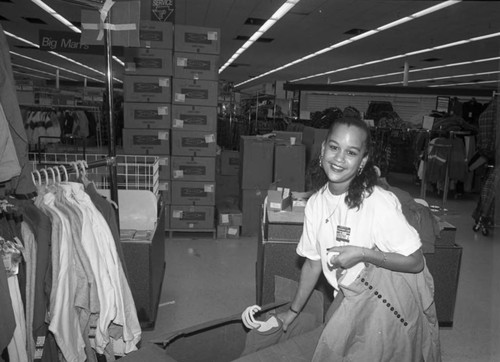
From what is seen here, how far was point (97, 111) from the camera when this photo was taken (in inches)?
420

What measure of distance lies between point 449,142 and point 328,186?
6319 mm

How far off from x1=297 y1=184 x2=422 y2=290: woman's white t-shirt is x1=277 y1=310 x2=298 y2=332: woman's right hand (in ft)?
0.68

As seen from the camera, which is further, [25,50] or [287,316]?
[25,50]

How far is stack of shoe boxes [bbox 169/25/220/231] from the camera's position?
4703 millimetres

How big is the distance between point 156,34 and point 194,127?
1082 mm

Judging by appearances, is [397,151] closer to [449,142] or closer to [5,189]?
[449,142]

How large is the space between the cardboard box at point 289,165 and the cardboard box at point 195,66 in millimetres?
1168

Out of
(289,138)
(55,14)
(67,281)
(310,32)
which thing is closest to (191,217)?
(289,138)

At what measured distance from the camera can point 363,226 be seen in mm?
1461

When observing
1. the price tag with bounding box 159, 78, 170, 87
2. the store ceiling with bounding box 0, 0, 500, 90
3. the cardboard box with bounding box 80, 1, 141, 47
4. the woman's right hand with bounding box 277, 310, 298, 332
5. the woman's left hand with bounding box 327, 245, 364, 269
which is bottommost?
the woman's right hand with bounding box 277, 310, 298, 332

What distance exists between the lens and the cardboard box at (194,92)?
4.74m

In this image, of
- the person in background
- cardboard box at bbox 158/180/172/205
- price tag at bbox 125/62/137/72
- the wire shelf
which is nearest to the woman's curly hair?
the person in background

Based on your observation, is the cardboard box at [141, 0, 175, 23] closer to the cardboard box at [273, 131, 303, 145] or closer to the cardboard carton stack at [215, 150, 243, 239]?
the cardboard carton stack at [215, 150, 243, 239]

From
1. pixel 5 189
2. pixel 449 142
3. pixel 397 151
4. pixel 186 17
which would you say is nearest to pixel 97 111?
pixel 186 17
